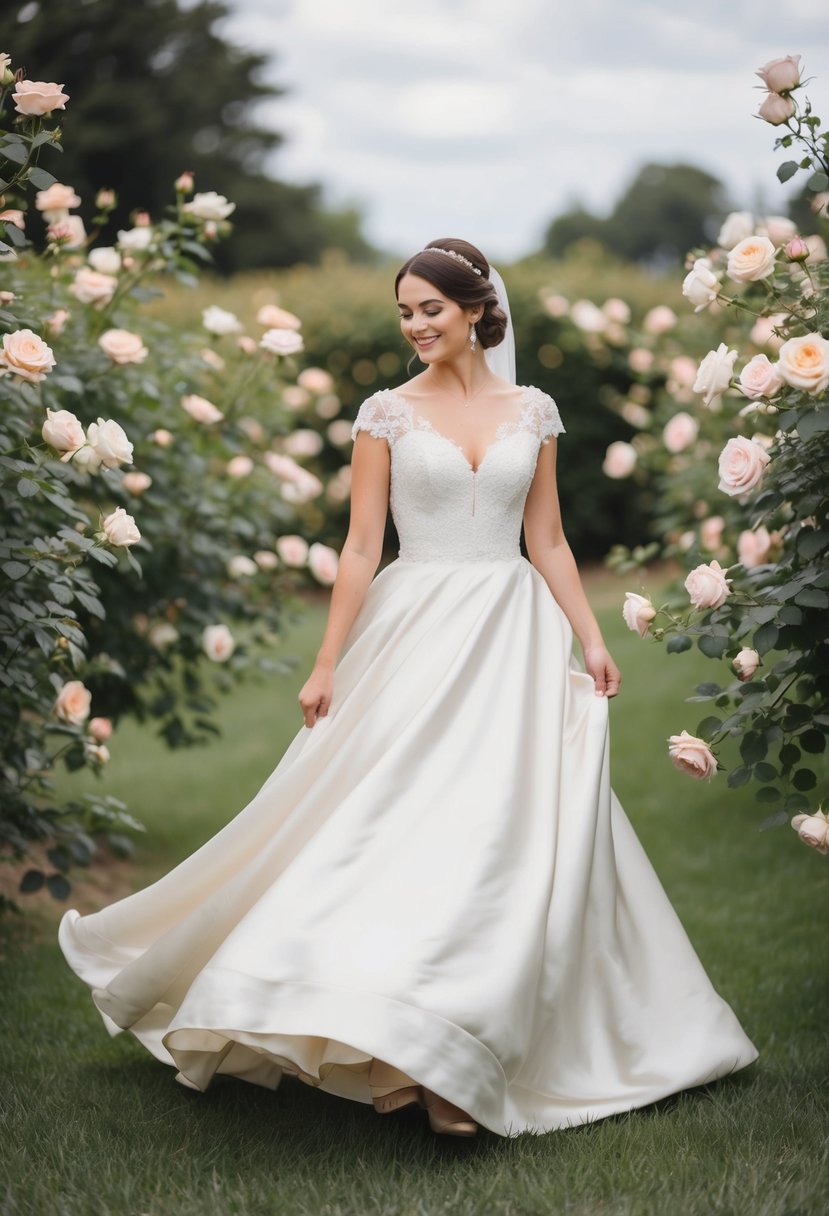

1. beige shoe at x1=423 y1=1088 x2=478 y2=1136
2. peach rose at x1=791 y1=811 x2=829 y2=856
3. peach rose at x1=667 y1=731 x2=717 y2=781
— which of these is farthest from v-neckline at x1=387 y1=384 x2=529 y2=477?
beige shoe at x1=423 y1=1088 x2=478 y2=1136

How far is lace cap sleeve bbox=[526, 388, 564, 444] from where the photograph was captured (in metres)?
3.42

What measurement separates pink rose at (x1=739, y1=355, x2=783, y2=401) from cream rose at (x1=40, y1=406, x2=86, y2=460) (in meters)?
1.61

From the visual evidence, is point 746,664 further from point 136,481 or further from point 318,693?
point 136,481

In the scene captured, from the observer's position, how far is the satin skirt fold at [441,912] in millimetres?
2633

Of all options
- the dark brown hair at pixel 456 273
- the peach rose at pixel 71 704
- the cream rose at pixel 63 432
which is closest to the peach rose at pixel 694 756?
the dark brown hair at pixel 456 273

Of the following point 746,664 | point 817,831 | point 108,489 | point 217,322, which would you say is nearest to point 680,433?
point 217,322

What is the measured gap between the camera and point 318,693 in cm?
310

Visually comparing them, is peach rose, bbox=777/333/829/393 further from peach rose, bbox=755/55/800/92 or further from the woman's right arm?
the woman's right arm

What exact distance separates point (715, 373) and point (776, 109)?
62cm

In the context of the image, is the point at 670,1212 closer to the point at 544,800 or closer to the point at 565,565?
the point at 544,800

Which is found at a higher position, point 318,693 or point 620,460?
point 318,693

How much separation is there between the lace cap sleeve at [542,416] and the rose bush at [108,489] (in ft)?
3.43

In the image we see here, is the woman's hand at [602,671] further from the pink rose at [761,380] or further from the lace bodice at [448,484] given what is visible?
the pink rose at [761,380]

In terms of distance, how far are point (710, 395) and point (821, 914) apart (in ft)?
7.93
